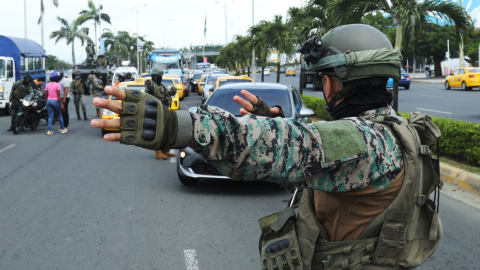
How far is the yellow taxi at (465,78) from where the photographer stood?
30.4 meters

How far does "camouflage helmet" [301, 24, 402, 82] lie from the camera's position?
190 cm

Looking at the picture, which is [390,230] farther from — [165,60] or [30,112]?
[165,60]

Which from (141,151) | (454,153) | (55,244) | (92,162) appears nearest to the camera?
(55,244)

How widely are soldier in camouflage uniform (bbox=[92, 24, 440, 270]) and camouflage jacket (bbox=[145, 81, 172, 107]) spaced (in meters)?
8.53

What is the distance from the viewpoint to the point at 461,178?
7594mm

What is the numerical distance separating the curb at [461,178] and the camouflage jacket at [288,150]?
6200mm

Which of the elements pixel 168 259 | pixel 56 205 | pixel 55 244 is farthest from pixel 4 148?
pixel 168 259

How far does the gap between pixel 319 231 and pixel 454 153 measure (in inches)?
301

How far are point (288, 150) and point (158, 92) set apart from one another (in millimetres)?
9242

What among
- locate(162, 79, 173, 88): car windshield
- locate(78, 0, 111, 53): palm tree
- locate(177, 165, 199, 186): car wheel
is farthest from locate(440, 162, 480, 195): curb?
locate(78, 0, 111, 53): palm tree

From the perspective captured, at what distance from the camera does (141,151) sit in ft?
38.0

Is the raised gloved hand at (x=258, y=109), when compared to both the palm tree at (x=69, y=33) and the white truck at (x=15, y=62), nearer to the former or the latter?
the white truck at (x=15, y=62)

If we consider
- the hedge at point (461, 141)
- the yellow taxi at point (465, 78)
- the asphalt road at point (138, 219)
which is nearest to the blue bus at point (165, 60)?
the yellow taxi at point (465, 78)

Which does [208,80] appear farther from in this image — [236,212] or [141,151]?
[236,212]
